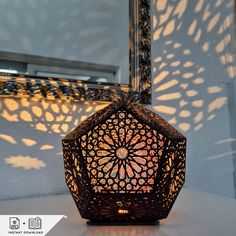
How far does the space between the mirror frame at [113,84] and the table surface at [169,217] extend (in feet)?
0.99

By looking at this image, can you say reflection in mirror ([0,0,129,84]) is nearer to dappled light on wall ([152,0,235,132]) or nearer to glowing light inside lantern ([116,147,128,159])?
dappled light on wall ([152,0,235,132])

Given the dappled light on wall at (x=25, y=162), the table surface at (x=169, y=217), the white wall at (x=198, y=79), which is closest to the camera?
the table surface at (x=169, y=217)

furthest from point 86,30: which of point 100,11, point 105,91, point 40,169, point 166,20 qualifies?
point 40,169

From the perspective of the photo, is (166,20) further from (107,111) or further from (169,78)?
(107,111)

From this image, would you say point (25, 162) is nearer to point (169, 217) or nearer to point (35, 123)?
point (35, 123)

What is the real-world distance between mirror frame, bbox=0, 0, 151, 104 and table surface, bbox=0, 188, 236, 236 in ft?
0.99

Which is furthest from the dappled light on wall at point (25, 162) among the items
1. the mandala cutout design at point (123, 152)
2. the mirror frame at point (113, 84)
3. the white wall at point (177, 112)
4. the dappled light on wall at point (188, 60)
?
the dappled light on wall at point (188, 60)

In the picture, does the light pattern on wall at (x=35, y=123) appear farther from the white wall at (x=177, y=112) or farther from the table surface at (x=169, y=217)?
the table surface at (x=169, y=217)

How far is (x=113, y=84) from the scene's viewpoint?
2.74 feet

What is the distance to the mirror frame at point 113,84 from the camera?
0.73m

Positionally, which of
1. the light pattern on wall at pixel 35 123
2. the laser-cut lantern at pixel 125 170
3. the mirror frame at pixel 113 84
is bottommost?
the laser-cut lantern at pixel 125 170

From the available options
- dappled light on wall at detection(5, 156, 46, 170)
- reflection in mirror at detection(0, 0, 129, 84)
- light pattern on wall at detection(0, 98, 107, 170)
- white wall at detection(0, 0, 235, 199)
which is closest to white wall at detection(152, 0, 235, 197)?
white wall at detection(0, 0, 235, 199)

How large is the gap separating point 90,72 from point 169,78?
1.00 feet

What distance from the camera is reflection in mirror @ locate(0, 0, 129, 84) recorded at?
0.75m
